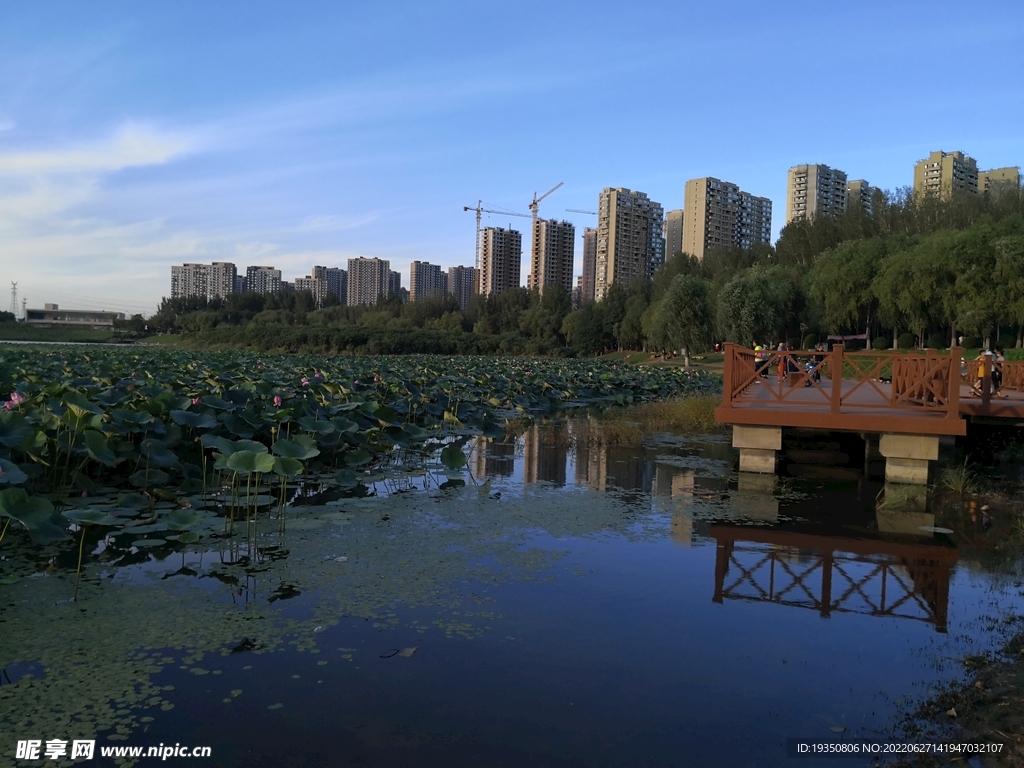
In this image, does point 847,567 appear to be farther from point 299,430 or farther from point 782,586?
point 299,430

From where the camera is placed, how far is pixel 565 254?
97125 millimetres

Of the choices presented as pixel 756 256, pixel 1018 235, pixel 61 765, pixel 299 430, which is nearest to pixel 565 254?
pixel 756 256

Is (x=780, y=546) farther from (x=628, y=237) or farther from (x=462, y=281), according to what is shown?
(x=462, y=281)

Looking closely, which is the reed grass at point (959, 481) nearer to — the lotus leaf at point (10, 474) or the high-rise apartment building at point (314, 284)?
the lotus leaf at point (10, 474)

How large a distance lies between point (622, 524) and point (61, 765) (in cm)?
467

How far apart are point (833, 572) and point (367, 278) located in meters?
115

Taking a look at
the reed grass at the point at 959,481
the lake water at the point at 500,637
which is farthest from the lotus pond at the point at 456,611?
the reed grass at the point at 959,481

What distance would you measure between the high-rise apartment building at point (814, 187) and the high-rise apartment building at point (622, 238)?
1652cm

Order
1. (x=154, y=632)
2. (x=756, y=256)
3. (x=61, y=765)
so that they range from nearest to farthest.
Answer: (x=61, y=765), (x=154, y=632), (x=756, y=256)

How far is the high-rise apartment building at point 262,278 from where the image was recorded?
123250 millimetres

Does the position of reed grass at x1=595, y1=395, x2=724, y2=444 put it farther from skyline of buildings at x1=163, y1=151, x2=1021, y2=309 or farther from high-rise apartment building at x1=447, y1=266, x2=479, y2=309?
high-rise apartment building at x1=447, y1=266, x2=479, y2=309

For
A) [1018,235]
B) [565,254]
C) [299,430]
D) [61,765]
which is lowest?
[61,765]

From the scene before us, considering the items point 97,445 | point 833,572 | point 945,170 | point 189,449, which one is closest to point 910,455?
point 833,572

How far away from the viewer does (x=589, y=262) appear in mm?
107438
